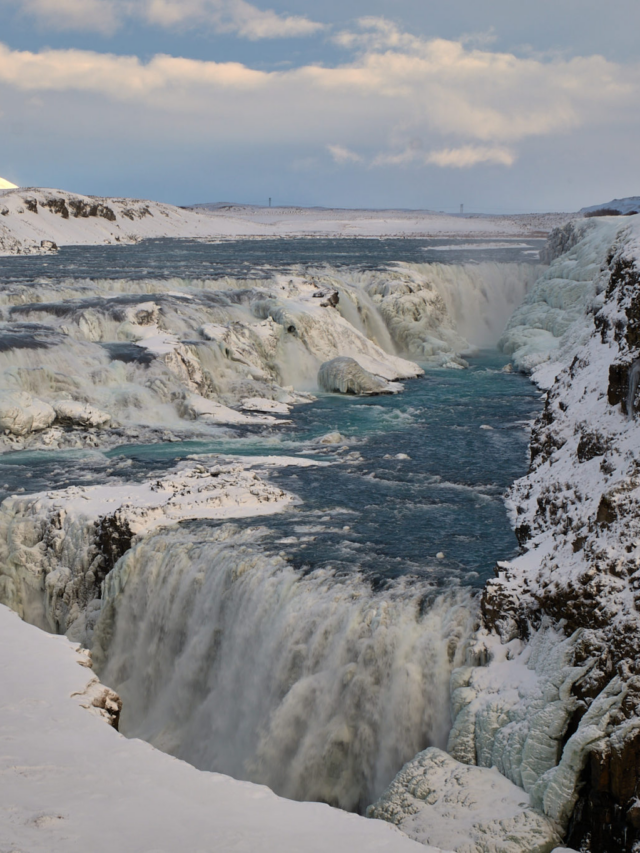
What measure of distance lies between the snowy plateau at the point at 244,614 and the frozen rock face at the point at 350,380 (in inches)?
3.1

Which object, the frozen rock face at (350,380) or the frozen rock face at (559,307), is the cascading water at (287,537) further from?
the frozen rock face at (559,307)

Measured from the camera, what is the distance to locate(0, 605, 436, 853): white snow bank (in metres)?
5.86

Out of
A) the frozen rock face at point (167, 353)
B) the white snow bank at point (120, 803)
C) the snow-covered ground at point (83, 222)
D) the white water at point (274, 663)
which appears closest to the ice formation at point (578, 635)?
the white water at point (274, 663)

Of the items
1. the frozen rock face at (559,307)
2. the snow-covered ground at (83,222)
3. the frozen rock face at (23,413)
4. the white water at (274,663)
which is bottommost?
the white water at (274,663)

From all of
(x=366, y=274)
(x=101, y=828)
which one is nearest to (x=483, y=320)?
(x=366, y=274)

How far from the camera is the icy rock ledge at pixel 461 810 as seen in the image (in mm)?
7090

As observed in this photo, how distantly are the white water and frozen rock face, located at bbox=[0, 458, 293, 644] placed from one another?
566mm

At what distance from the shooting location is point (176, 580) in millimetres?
12000

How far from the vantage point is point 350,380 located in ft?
82.7

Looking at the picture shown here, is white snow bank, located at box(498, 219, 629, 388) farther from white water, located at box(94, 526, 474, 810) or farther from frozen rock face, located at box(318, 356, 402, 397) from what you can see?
white water, located at box(94, 526, 474, 810)

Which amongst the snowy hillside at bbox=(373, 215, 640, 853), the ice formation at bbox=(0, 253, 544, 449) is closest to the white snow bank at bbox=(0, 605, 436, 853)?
the snowy hillside at bbox=(373, 215, 640, 853)

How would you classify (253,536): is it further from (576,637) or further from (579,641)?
(579,641)

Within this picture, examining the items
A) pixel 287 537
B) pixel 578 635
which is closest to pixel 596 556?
pixel 578 635

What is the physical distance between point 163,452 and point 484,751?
11246mm
